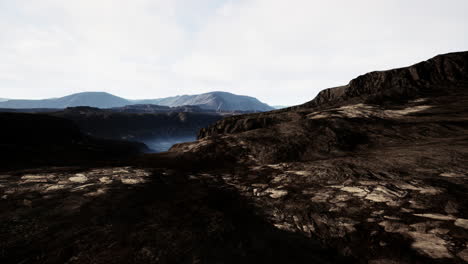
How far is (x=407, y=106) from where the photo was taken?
16062 mm

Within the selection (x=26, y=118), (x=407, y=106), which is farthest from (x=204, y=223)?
(x=26, y=118)

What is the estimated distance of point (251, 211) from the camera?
4.86m

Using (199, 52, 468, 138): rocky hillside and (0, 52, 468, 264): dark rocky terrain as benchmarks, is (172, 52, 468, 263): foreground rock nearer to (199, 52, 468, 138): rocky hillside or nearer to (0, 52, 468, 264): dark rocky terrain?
(0, 52, 468, 264): dark rocky terrain

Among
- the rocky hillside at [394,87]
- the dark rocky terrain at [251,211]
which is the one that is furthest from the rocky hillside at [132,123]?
the dark rocky terrain at [251,211]

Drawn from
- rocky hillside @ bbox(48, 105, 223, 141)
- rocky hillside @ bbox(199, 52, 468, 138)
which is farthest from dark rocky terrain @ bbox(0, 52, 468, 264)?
rocky hillside @ bbox(48, 105, 223, 141)

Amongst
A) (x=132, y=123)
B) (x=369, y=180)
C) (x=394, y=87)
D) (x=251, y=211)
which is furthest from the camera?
(x=132, y=123)

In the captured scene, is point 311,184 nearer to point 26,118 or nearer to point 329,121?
point 329,121

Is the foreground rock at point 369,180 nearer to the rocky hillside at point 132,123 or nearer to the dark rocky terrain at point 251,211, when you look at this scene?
the dark rocky terrain at point 251,211

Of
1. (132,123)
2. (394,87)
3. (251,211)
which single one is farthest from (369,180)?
(132,123)

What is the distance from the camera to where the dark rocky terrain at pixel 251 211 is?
10.9ft

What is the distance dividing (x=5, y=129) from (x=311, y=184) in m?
41.9

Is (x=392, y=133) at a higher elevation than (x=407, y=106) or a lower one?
lower

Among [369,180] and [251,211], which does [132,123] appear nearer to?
[251,211]

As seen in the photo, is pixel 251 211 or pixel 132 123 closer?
pixel 251 211
